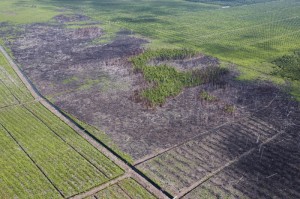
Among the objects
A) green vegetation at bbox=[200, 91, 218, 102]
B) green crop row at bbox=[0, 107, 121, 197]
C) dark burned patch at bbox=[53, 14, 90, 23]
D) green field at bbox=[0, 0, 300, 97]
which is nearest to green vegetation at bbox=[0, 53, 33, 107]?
green crop row at bbox=[0, 107, 121, 197]

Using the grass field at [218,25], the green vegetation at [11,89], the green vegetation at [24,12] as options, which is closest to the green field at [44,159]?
the green vegetation at [11,89]

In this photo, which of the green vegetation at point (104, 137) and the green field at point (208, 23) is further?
the green field at point (208, 23)

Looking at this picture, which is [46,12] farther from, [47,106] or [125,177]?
[125,177]

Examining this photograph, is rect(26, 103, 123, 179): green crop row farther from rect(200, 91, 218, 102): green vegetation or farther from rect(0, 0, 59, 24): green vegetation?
rect(0, 0, 59, 24): green vegetation

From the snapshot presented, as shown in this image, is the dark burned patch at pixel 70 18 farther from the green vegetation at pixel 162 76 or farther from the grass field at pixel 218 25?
the green vegetation at pixel 162 76

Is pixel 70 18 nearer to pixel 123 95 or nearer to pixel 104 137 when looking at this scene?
pixel 123 95

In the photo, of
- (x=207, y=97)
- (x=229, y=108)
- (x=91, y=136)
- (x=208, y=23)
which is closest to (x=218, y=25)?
(x=208, y=23)

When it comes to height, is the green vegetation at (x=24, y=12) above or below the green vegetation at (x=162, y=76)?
above
